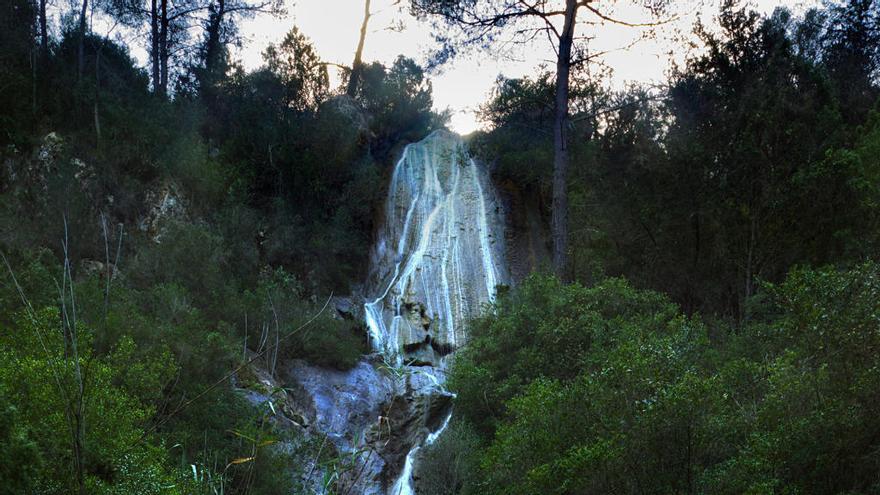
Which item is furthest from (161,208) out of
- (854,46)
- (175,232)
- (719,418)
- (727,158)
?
(854,46)

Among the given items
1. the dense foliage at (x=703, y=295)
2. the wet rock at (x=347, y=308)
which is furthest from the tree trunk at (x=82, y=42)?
the dense foliage at (x=703, y=295)

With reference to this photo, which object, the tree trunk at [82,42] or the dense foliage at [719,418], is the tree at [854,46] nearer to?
the dense foliage at [719,418]

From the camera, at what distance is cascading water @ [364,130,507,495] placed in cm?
1723

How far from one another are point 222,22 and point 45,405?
1970cm

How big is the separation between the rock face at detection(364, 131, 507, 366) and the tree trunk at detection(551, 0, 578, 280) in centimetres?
355

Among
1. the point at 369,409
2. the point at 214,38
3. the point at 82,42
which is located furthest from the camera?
the point at 214,38

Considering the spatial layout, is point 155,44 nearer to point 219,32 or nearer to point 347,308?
point 219,32

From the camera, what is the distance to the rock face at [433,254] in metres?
17.4

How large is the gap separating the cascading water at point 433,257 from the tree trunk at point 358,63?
352 cm

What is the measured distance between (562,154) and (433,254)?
6.20 meters

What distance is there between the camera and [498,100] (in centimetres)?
2108

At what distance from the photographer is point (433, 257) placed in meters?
19.7

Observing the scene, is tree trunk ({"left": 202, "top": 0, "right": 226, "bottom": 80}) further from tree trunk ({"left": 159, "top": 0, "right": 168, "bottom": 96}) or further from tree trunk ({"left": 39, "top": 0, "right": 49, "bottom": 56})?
tree trunk ({"left": 39, "top": 0, "right": 49, "bottom": 56})

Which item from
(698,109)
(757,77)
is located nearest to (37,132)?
(698,109)
